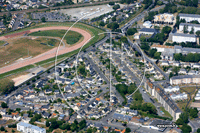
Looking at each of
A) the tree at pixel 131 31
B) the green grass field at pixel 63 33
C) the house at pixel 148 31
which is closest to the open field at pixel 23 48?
the green grass field at pixel 63 33

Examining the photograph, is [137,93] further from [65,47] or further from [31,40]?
[31,40]

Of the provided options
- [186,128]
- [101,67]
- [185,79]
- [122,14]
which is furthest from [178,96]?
[122,14]

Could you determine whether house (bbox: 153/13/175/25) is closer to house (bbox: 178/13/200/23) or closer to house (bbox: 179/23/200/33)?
house (bbox: 178/13/200/23)

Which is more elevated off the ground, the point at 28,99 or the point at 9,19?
the point at 9,19

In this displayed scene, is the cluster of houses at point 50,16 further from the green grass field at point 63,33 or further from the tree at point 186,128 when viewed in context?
the tree at point 186,128

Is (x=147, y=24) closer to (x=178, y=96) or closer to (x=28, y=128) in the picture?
(x=178, y=96)

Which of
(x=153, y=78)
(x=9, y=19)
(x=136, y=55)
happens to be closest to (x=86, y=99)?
(x=153, y=78)
